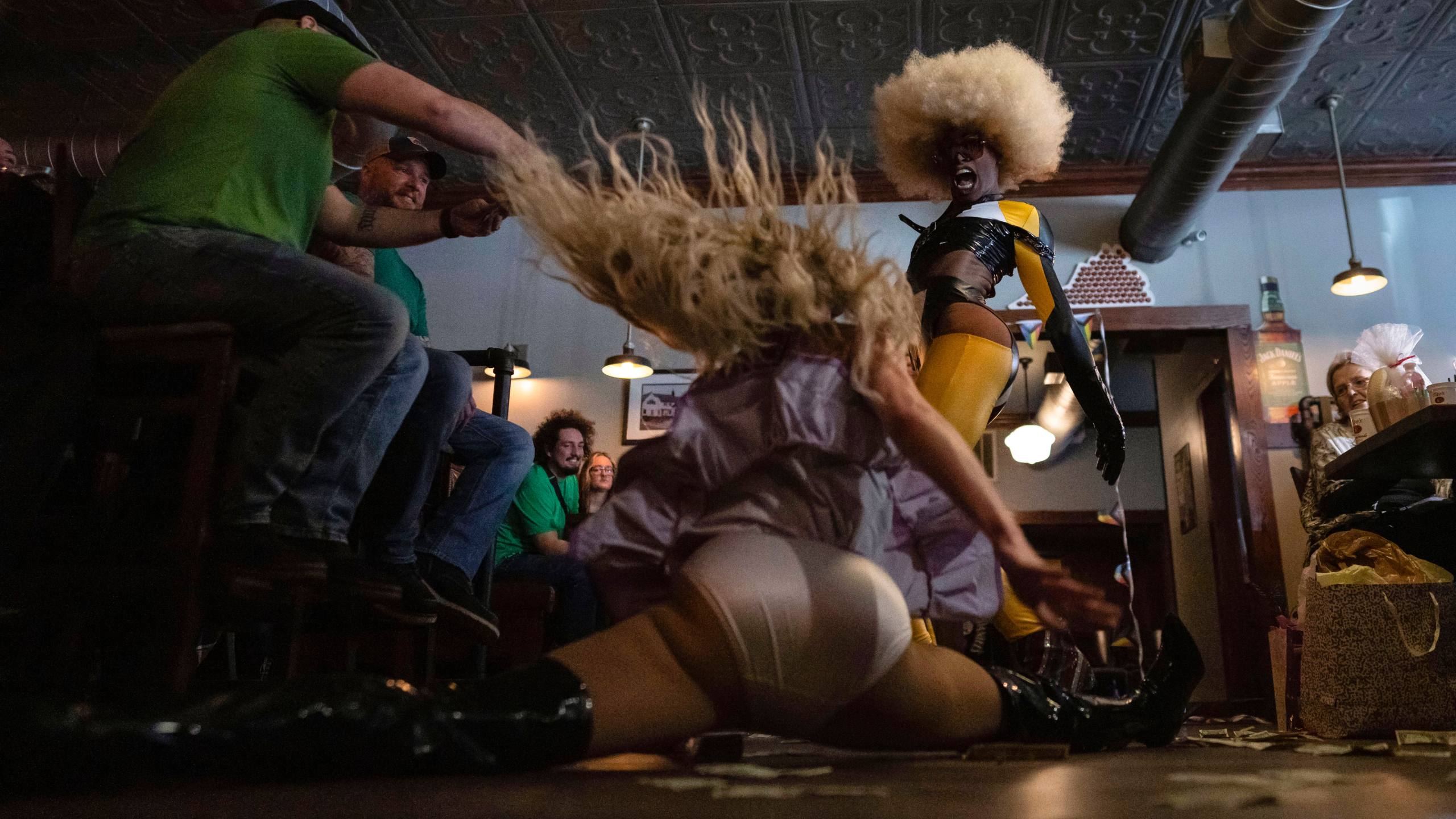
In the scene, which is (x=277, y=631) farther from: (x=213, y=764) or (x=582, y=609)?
(x=213, y=764)

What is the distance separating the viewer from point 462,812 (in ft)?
2.56

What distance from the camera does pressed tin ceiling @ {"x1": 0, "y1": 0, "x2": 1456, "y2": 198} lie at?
463cm

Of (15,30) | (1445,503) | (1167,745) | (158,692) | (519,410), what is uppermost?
(15,30)

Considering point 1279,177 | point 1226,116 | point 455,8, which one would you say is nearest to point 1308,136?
point 1279,177

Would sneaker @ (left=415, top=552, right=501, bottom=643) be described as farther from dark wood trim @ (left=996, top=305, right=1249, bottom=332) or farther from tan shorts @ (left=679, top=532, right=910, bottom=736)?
dark wood trim @ (left=996, top=305, right=1249, bottom=332)

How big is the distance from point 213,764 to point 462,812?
0.84 ft

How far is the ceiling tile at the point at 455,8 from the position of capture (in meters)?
4.67

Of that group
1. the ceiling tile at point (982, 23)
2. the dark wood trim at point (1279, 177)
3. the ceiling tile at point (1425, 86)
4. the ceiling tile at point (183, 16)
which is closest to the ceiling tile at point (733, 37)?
the ceiling tile at point (982, 23)

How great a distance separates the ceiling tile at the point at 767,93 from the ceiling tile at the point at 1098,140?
145 centimetres

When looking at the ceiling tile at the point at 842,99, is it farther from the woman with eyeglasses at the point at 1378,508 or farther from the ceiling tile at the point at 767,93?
the woman with eyeglasses at the point at 1378,508

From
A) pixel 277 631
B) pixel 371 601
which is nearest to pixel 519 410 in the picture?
pixel 277 631

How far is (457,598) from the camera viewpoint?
1.96 m

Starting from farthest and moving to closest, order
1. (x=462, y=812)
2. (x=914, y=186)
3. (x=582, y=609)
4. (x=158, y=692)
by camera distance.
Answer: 1. (x=582, y=609)
2. (x=914, y=186)
3. (x=158, y=692)
4. (x=462, y=812)

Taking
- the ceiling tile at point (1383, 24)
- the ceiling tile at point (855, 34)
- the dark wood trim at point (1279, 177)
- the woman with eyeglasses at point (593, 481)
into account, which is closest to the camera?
the woman with eyeglasses at point (593, 481)
